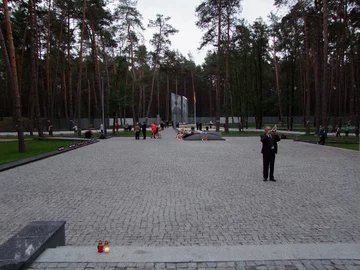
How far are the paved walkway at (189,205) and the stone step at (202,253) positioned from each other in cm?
10

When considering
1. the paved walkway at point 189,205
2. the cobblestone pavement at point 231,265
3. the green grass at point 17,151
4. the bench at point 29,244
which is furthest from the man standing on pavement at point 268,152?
the green grass at point 17,151

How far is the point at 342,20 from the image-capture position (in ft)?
93.6

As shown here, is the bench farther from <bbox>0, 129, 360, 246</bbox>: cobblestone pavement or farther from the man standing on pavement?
the man standing on pavement

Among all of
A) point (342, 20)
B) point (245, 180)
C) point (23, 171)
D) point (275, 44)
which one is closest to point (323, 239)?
point (245, 180)

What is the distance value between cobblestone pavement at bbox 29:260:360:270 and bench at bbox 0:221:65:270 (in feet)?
0.55

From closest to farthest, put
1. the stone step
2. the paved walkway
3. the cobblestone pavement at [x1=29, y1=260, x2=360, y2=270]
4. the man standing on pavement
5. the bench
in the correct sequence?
1. the bench
2. the cobblestone pavement at [x1=29, y1=260, x2=360, y2=270]
3. the stone step
4. the paved walkway
5. the man standing on pavement

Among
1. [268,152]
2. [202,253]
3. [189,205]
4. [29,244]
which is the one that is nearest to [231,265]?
[202,253]

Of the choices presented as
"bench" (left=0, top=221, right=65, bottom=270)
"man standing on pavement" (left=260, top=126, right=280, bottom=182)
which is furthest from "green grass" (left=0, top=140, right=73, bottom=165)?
"man standing on pavement" (left=260, top=126, right=280, bottom=182)

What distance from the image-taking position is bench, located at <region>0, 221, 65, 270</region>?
11.1 feet

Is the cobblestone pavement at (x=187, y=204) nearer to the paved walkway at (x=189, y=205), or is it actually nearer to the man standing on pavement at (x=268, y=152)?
the paved walkway at (x=189, y=205)

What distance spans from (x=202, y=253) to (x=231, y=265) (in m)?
0.39

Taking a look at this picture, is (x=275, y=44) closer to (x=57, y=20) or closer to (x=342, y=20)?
(x=342, y=20)

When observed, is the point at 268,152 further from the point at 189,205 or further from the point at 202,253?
the point at 202,253

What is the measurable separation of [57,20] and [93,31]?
3.66 meters
